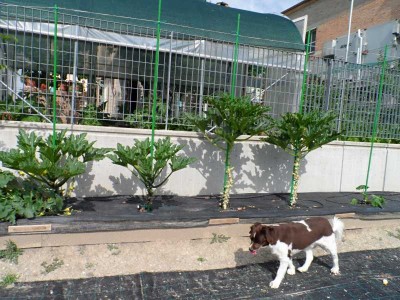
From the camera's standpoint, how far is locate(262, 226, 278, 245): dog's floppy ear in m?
3.87

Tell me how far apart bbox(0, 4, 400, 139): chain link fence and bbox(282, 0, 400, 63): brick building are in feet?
16.3

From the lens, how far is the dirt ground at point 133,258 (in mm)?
3963

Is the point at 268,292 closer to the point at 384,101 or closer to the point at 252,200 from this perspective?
the point at 252,200

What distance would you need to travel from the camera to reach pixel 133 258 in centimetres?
438

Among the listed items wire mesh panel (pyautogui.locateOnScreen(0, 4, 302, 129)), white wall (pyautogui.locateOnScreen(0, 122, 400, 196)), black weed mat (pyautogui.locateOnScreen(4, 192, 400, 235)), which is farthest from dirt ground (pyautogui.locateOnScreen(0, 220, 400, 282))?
wire mesh panel (pyautogui.locateOnScreen(0, 4, 302, 129))

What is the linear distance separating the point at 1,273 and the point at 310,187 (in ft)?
18.8

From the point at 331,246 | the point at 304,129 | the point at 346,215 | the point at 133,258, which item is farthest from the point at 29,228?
the point at 346,215

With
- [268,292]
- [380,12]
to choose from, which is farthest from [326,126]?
[380,12]

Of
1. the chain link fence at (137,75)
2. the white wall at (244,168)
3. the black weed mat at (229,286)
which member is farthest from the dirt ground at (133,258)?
the chain link fence at (137,75)

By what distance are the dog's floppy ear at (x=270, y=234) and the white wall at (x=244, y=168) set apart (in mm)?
2445

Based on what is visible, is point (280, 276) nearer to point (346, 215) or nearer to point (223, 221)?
point (223, 221)

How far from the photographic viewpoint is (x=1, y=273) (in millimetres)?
3801

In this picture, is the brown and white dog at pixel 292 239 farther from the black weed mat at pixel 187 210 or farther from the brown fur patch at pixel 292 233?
the black weed mat at pixel 187 210

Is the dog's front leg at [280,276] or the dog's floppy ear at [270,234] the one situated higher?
the dog's floppy ear at [270,234]
